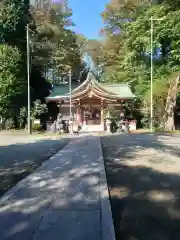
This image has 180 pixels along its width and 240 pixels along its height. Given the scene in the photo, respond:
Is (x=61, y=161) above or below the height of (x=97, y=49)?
below

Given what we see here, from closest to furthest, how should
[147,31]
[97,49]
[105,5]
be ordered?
[147,31] → [105,5] → [97,49]

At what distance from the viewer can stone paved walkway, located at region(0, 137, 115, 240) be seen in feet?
11.2

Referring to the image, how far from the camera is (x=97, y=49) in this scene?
39.0m

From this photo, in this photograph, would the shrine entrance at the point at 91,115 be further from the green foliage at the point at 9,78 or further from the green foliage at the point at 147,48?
the green foliage at the point at 9,78

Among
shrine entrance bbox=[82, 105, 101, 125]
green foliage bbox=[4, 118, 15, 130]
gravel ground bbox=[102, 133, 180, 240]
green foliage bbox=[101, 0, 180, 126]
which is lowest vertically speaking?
gravel ground bbox=[102, 133, 180, 240]

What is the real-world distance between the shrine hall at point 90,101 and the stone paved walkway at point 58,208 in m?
20.2

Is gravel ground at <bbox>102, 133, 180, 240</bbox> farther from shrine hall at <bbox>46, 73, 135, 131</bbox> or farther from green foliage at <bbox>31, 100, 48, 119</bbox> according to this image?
green foliage at <bbox>31, 100, 48, 119</bbox>

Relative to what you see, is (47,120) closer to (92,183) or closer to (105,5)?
(105,5)

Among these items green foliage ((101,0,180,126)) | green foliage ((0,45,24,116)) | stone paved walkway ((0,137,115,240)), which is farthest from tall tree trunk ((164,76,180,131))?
stone paved walkway ((0,137,115,240))

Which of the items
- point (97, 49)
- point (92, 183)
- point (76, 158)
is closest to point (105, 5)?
point (97, 49)

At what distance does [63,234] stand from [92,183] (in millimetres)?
2318

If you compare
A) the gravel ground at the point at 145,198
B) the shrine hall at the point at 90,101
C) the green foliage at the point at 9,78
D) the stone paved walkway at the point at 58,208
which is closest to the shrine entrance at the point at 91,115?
the shrine hall at the point at 90,101

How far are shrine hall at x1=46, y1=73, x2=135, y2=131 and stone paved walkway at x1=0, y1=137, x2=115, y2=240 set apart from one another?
66.2ft

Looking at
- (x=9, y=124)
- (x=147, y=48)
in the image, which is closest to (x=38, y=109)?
(x=9, y=124)
